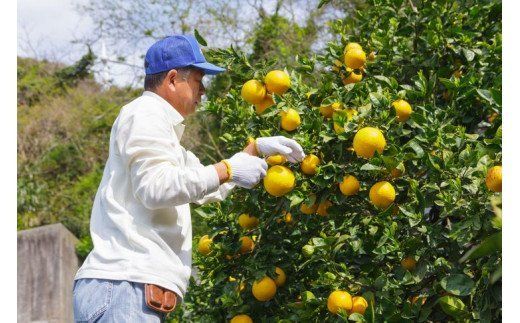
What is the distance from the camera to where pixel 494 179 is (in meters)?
1.84

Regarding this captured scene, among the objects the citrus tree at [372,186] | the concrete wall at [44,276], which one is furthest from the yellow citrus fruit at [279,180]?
the concrete wall at [44,276]

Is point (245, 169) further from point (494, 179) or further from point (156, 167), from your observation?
point (494, 179)

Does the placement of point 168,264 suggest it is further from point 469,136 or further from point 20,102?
point 20,102

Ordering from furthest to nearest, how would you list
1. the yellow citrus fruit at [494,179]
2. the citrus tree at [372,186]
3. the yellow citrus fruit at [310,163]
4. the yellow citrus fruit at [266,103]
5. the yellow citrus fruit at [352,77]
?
the yellow citrus fruit at [352,77], the yellow citrus fruit at [266,103], the yellow citrus fruit at [310,163], the citrus tree at [372,186], the yellow citrus fruit at [494,179]

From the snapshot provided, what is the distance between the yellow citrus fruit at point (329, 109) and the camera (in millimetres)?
2451

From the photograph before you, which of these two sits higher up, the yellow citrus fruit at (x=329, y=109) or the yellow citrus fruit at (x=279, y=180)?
the yellow citrus fruit at (x=329, y=109)

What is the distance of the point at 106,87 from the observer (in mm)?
11141

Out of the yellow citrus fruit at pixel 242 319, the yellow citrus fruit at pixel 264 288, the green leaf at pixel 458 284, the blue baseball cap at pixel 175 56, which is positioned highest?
the blue baseball cap at pixel 175 56

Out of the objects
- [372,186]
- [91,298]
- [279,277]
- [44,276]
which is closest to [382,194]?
[372,186]

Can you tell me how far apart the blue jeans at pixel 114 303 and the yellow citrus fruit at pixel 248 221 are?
767 mm

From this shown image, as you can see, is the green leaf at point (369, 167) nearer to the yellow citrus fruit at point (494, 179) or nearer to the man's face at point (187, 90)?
the yellow citrus fruit at point (494, 179)

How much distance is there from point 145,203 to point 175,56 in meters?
0.55
